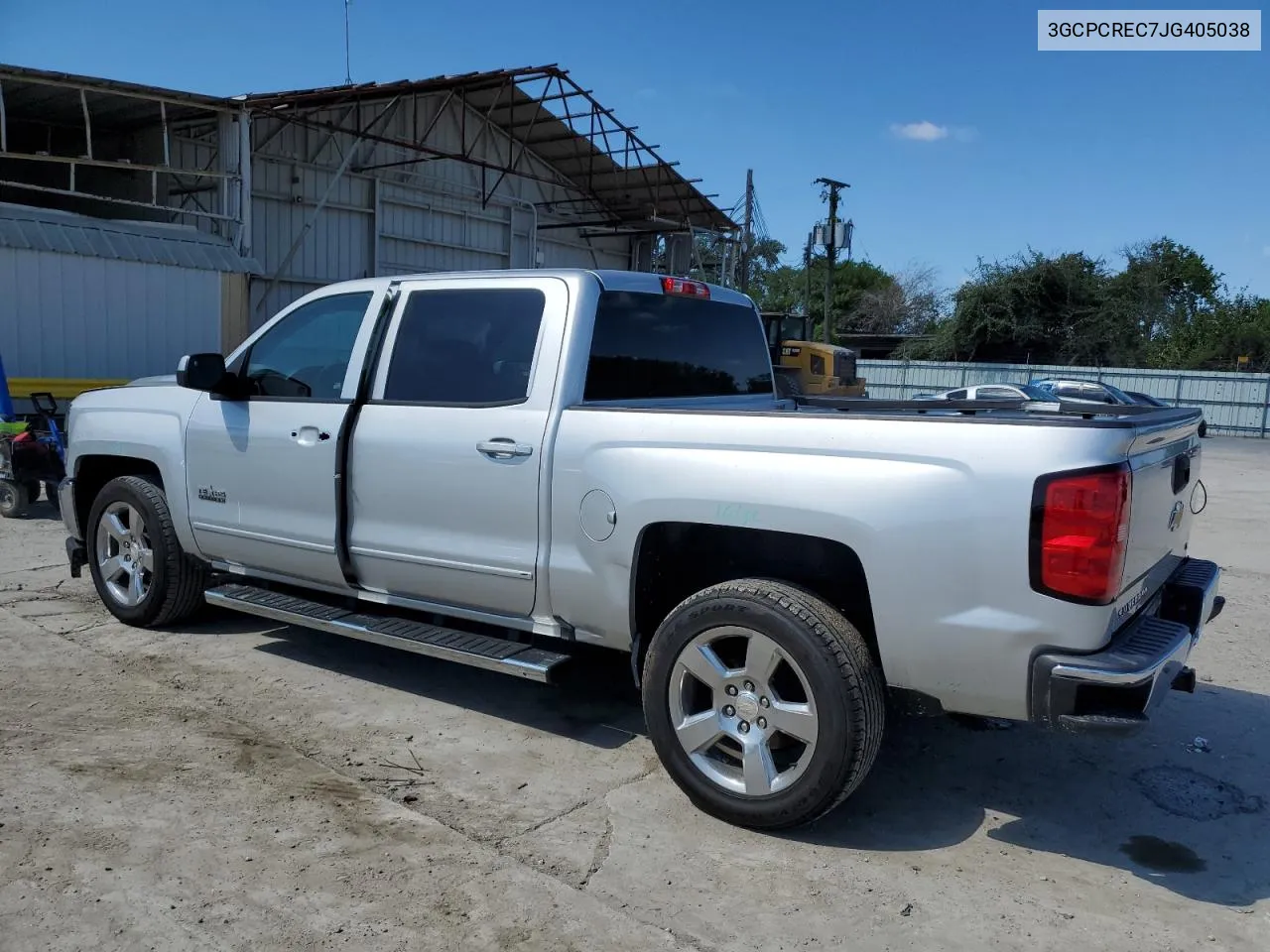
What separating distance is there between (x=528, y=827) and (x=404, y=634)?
4.02 ft

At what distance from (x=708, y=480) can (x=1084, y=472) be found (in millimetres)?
1237

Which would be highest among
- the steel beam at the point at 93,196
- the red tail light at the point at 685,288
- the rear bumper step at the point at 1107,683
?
the steel beam at the point at 93,196

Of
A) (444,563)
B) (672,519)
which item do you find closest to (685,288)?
(672,519)

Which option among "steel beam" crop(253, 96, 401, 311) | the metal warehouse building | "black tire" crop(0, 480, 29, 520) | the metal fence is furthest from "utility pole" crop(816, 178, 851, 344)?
"black tire" crop(0, 480, 29, 520)

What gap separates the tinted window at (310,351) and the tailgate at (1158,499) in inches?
134

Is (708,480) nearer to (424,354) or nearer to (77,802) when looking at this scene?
(424,354)

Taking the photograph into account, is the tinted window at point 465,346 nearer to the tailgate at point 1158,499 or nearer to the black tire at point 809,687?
the black tire at point 809,687

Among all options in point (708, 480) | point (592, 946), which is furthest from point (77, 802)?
point (708, 480)

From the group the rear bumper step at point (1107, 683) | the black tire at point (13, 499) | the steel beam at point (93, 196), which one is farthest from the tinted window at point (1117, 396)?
the rear bumper step at point (1107, 683)

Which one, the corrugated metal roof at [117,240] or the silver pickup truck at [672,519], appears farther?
the corrugated metal roof at [117,240]

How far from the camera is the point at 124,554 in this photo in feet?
19.6

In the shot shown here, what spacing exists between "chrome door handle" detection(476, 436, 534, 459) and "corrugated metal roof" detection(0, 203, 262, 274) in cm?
1145

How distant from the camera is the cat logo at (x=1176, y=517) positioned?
393cm

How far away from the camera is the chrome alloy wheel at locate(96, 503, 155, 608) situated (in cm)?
585
